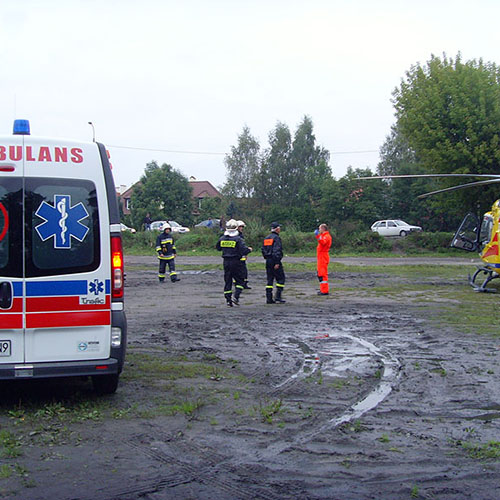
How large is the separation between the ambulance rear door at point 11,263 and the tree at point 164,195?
4990cm

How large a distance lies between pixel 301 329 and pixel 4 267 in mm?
6423

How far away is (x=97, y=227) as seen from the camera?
6.46 m

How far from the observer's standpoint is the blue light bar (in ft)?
21.6

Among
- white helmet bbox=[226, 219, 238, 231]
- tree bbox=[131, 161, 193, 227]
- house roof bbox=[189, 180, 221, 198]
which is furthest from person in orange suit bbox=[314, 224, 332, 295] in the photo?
house roof bbox=[189, 180, 221, 198]

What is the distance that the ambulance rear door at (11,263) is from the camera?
6219mm

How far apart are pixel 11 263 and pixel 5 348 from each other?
2.62ft

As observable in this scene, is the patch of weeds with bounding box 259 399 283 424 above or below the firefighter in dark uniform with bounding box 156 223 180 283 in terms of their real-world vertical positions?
below

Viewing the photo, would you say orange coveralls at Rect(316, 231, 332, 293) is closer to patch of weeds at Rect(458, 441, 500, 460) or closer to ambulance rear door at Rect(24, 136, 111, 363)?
ambulance rear door at Rect(24, 136, 111, 363)

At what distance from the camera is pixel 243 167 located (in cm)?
6844

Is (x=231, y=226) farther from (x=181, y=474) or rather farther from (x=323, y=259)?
(x=181, y=474)

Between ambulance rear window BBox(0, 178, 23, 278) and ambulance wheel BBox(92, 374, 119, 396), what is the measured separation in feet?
4.47

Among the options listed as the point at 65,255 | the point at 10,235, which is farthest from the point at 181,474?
the point at 10,235

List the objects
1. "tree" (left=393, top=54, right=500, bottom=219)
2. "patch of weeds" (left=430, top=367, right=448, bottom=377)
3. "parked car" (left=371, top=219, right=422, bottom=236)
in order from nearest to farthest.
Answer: "patch of weeds" (left=430, top=367, right=448, bottom=377)
"tree" (left=393, top=54, right=500, bottom=219)
"parked car" (left=371, top=219, right=422, bottom=236)

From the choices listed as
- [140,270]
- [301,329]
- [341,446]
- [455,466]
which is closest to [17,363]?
[341,446]
